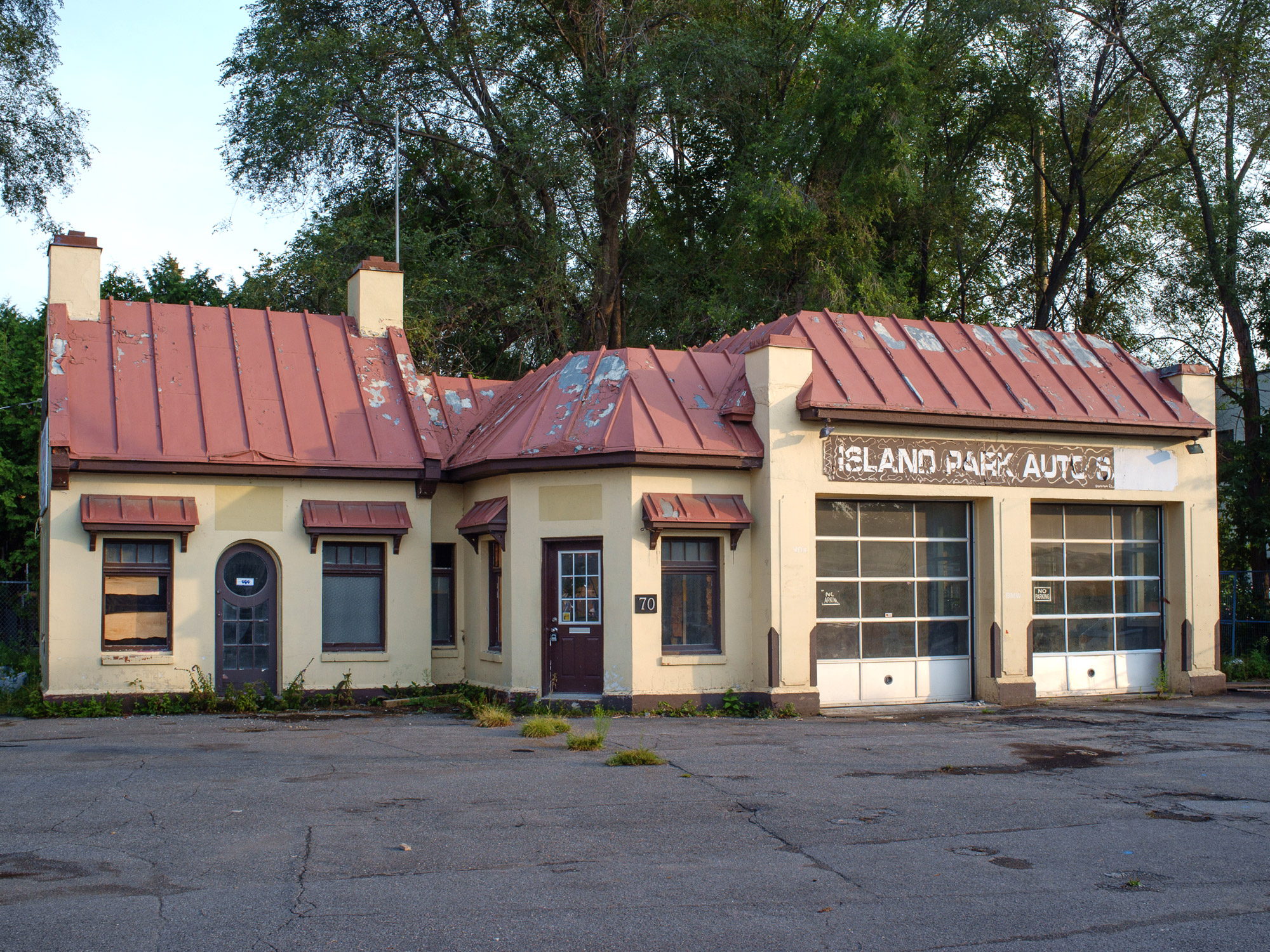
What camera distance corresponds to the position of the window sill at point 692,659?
1539 cm

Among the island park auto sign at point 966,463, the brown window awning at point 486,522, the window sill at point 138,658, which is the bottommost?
the window sill at point 138,658

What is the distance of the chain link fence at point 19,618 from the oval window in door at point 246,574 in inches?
331

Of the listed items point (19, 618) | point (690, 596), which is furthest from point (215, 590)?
point (19, 618)

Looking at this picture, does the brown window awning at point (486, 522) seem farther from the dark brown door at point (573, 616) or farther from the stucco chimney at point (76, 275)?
the stucco chimney at point (76, 275)

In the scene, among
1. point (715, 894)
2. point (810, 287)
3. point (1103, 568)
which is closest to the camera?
point (715, 894)

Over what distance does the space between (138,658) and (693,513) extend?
7887mm

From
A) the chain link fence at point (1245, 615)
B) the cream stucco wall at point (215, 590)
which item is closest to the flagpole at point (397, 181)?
the cream stucco wall at point (215, 590)

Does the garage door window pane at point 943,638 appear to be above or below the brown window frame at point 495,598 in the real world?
below

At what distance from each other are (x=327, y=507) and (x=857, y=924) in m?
12.1

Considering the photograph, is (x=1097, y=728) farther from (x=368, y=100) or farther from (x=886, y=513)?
(x=368, y=100)

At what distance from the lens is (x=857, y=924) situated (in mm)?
6215

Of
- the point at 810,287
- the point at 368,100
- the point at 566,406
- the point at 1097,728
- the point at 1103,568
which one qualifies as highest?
the point at 368,100

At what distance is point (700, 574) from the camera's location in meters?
15.9

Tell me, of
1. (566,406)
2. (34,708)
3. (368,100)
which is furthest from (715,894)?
(368,100)
